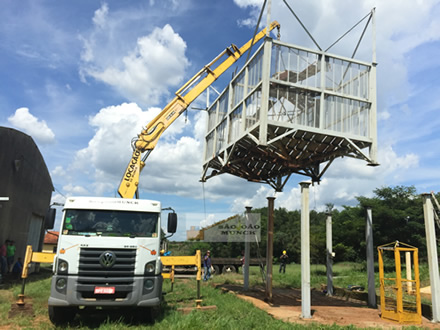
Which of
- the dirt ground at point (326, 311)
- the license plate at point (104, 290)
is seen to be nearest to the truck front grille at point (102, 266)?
the license plate at point (104, 290)

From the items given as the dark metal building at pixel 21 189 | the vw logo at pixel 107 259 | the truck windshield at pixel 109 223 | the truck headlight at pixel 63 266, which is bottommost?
the truck headlight at pixel 63 266

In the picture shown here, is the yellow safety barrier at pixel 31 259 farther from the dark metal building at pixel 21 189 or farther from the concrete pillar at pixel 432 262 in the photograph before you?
the concrete pillar at pixel 432 262

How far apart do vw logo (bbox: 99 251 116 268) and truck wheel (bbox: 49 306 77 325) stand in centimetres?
165

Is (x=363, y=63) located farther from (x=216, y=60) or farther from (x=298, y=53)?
(x=216, y=60)

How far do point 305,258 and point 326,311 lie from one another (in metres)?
2.46

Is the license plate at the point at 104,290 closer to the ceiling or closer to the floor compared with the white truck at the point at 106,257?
closer to the floor

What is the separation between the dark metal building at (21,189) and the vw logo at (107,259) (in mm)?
8868

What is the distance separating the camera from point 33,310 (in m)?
9.53

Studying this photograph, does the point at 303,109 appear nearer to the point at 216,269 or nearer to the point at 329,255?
the point at 329,255

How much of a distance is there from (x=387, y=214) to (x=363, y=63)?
89.7ft

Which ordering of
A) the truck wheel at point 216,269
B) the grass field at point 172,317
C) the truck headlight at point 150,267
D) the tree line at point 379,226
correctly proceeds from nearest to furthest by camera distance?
the grass field at point 172,317 → the truck headlight at point 150,267 → the truck wheel at point 216,269 → the tree line at point 379,226

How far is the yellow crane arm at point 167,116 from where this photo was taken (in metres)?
18.6

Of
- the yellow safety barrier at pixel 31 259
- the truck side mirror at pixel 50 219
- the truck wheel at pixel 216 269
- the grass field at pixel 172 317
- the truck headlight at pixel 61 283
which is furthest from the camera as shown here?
the truck wheel at pixel 216 269

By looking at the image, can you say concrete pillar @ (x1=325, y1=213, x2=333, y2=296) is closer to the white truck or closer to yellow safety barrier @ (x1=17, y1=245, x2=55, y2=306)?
the white truck
